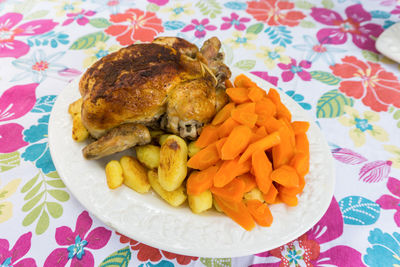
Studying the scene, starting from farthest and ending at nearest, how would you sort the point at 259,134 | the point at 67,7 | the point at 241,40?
1. the point at 67,7
2. the point at 241,40
3. the point at 259,134

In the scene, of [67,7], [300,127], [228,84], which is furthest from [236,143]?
[67,7]

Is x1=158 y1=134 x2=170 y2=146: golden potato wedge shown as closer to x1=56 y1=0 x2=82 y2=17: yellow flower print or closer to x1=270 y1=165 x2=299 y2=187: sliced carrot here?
x1=270 y1=165 x2=299 y2=187: sliced carrot

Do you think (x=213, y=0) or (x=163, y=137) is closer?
(x=163, y=137)

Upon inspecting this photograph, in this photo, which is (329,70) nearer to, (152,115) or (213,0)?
(213,0)

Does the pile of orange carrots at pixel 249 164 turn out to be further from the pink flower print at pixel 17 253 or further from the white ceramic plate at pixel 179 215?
the pink flower print at pixel 17 253

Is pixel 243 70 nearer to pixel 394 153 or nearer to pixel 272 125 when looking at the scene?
pixel 272 125

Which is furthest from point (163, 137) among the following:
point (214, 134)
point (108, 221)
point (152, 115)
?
point (108, 221)
